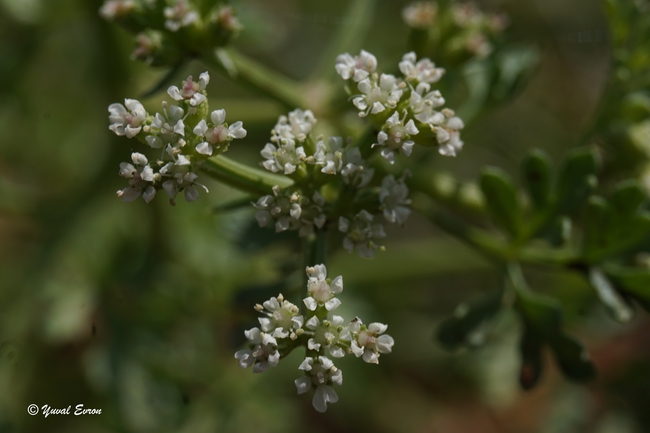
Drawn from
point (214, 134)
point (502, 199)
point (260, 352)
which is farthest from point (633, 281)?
point (214, 134)

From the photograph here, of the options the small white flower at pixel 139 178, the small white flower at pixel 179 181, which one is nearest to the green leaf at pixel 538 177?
the small white flower at pixel 179 181

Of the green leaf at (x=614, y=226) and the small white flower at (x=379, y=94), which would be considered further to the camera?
the green leaf at (x=614, y=226)

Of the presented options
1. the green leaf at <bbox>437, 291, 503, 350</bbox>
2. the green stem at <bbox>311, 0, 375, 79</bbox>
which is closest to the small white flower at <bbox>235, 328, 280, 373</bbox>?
the green leaf at <bbox>437, 291, 503, 350</bbox>

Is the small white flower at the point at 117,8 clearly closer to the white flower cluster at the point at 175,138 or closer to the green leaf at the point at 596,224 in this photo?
the white flower cluster at the point at 175,138

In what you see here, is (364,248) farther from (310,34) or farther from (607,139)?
(310,34)

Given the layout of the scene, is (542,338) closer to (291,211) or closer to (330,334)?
(330,334)

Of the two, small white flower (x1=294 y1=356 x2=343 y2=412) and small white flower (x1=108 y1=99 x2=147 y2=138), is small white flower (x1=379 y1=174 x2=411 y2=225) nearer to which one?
small white flower (x1=294 y1=356 x2=343 y2=412)

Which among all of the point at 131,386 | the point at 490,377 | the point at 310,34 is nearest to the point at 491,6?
the point at 310,34
